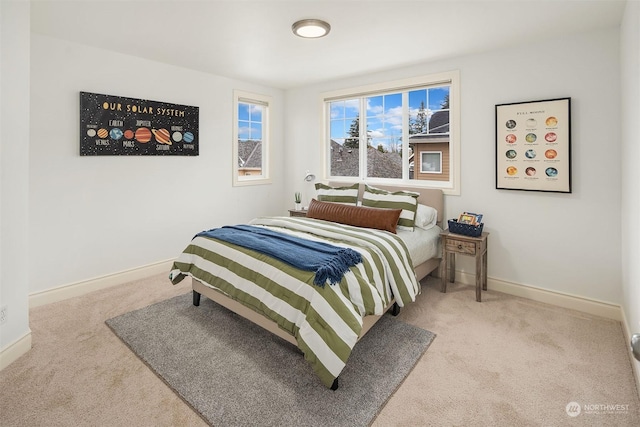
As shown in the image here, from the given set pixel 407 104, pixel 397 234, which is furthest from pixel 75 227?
pixel 407 104

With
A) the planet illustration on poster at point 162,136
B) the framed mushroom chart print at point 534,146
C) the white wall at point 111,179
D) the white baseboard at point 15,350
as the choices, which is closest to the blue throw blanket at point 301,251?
the white wall at point 111,179

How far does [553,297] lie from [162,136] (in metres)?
4.43

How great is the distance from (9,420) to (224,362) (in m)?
1.10

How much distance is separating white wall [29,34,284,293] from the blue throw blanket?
1288 mm

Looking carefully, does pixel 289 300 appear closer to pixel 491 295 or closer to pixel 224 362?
pixel 224 362

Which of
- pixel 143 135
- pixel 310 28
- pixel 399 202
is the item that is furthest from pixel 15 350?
pixel 399 202

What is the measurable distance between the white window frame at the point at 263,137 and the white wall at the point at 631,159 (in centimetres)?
401

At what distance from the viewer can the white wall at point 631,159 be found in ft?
6.39

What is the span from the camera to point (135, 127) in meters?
3.63

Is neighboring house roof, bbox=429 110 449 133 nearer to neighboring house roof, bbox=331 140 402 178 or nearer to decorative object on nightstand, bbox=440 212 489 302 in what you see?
neighboring house roof, bbox=331 140 402 178

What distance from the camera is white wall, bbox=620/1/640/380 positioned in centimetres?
195

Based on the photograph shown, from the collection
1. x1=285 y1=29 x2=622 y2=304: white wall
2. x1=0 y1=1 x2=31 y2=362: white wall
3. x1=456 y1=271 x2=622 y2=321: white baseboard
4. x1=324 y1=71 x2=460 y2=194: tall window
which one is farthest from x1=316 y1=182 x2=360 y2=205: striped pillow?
x1=0 y1=1 x2=31 y2=362: white wall

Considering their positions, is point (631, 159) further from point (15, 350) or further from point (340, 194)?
point (15, 350)

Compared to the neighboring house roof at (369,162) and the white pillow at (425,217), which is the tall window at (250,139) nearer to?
the neighboring house roof at (369,162)
